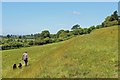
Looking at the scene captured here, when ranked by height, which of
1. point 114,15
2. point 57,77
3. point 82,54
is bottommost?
point 57,77

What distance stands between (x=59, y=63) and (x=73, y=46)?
718cm

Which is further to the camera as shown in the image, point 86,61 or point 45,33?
point 45,33

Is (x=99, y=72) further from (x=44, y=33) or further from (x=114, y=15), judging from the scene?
(x=44, y=33)

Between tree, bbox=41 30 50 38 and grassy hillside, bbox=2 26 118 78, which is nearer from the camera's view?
grassy hillside, bbox=2 26 118 78

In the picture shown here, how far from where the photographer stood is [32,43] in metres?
99.4

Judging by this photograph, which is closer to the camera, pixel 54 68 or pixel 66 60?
pixel 54 68

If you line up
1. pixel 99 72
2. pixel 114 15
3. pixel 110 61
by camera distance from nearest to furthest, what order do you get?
1. pixel 99 72
2. pixel 110 61
3. pixel 114 15

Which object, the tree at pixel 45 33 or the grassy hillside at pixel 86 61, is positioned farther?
the tree at pixel 45 33

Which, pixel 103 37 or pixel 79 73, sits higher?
pixel 103 37

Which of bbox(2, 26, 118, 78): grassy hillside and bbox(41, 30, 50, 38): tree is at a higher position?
bbox(41, 30, 50, 38): tree

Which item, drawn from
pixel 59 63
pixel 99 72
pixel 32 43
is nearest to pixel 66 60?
pixel 59 63

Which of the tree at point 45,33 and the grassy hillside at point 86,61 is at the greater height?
the tree at point 45,33

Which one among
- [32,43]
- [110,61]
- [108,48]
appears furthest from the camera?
[32,43]

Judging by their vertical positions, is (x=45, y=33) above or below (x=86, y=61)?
above
